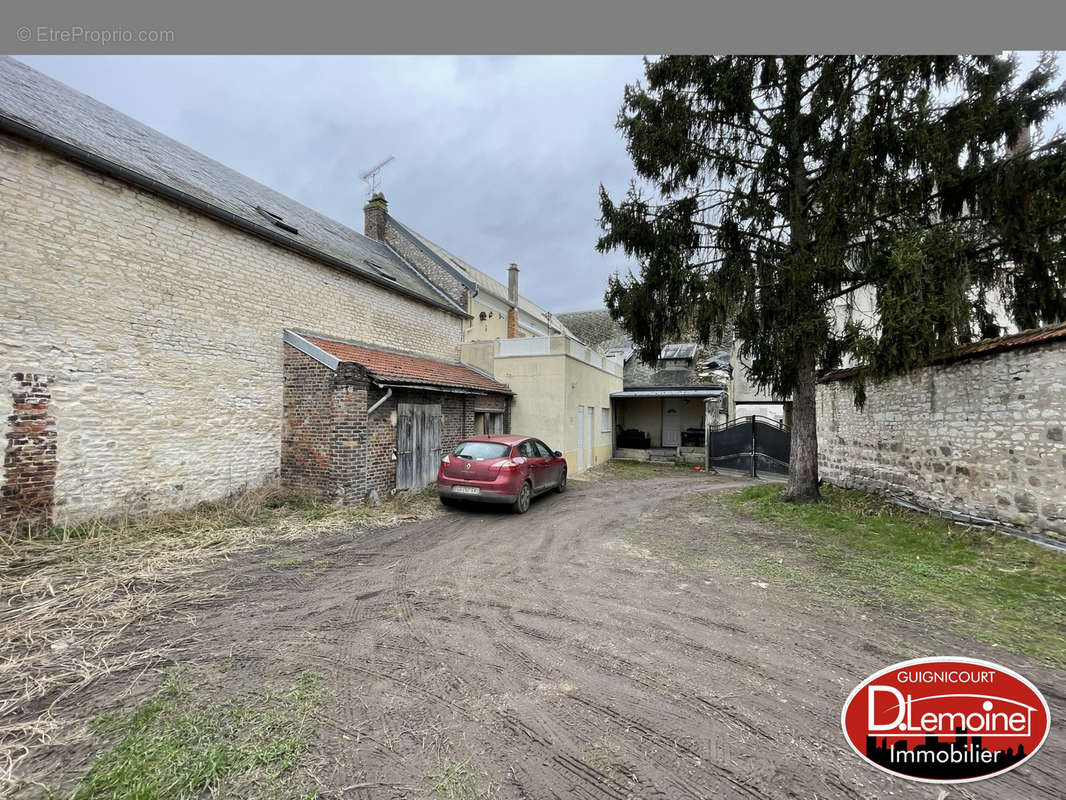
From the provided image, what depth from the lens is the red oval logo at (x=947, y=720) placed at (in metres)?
2.05

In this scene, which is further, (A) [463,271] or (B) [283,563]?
(A) [463,271]

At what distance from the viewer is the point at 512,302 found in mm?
20312

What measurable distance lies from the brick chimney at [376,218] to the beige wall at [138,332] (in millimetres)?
8447

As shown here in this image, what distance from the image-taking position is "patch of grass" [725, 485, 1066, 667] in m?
3.69

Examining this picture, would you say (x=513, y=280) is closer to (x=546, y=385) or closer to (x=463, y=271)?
(x=463, y=271)

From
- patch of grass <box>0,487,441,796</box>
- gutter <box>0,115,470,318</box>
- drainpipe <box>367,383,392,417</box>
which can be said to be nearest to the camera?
patch of grass <box>0,487,441,796</box>

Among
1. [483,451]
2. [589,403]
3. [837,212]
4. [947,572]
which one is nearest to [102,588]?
[483,451]

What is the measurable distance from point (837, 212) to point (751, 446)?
10.3 metres

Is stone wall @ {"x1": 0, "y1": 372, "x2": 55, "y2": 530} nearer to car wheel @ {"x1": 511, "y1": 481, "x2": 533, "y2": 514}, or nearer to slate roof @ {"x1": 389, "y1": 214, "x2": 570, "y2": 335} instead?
car wheel @ {"x1": 511, "y1": 481, "x2": 533, "y2": 514}

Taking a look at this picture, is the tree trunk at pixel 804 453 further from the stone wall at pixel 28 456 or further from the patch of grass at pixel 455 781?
the stone wall at pixel 28 456

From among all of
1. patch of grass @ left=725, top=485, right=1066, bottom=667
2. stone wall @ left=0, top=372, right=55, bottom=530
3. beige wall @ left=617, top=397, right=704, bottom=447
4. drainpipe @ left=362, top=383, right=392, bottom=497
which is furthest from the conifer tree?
beige wall @ left=617, top=397, right=704, bottom=447

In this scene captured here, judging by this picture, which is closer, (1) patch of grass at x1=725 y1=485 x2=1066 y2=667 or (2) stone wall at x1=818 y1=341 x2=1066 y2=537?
(1) patch of grass at x1=725 y1=485 x2=1066 y2=667

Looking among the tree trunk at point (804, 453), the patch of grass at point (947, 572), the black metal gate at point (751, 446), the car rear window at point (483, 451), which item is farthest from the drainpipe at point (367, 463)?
the black metal gate at point (751, 446)

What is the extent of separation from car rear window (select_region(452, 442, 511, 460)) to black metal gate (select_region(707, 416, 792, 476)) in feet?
35.2
